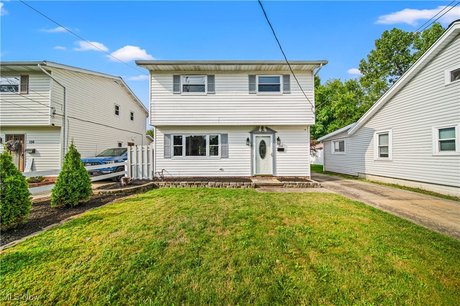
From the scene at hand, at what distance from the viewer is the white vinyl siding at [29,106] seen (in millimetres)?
10719

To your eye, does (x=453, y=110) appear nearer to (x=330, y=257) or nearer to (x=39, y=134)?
(x=330, y=257)

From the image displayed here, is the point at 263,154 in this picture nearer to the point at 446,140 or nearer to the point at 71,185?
the point at 446,140

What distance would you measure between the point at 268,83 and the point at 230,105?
2.28 metres

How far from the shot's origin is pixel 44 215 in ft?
15.9

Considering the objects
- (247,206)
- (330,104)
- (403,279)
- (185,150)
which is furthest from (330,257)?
(330,104)

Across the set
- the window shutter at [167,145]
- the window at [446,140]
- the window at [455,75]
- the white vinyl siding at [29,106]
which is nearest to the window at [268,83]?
the window shutter at [167,145]

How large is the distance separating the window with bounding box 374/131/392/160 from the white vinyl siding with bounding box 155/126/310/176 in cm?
423

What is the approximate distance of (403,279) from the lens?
2.58 m

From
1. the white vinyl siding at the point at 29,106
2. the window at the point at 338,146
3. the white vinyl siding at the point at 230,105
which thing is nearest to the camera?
the white vinyl siding at the point at 230,105

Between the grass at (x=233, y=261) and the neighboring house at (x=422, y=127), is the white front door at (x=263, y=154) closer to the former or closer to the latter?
the grass at (x=233, y=261)

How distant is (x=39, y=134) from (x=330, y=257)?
1524 cm

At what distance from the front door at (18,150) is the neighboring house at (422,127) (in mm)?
20028

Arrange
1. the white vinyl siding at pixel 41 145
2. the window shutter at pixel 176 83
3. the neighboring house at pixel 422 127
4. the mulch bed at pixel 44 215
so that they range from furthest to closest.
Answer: the white vinyl siding at pixel 41 145 → the window shutter at pixel 176 83 → the neighboring house at pixel 422 127 → the mulch bed at pixel 44 215

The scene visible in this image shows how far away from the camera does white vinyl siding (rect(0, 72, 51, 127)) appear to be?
10.7 meters
